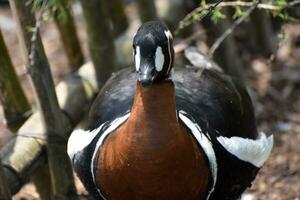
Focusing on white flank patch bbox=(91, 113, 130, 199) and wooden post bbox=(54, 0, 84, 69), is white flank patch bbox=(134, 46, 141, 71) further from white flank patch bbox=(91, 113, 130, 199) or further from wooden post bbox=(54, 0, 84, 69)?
wooden post bbox=(54, 0, 84, 69)

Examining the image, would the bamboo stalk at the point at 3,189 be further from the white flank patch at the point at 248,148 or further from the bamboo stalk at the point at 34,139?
the white flank patch at the point at 248,148

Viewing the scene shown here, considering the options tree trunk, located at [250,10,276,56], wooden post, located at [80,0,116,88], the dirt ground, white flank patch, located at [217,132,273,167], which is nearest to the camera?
white flank patch, located at [217,132,273,167]

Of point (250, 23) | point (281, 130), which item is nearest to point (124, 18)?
point (250, 23)

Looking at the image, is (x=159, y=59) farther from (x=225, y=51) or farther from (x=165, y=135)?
(x=225, y=51)

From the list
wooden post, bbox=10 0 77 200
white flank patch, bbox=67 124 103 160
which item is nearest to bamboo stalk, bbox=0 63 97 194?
wooden post, bbox=10 0 77 200

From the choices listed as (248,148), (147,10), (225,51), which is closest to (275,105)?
(225,51)

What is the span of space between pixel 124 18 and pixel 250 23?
0.72 meters

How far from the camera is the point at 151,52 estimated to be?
2.30 m

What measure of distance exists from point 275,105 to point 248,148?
1.45 metres

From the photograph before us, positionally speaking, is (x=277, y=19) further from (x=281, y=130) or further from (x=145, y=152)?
(x=145, y=152)

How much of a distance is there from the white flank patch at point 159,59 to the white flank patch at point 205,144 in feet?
1.10

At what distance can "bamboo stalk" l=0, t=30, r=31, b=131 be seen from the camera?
119 inches

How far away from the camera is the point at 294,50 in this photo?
15.1ft

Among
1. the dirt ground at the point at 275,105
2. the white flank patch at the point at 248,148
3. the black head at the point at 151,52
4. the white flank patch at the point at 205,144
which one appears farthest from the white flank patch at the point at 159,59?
the dirt ground at the point at 275,105
